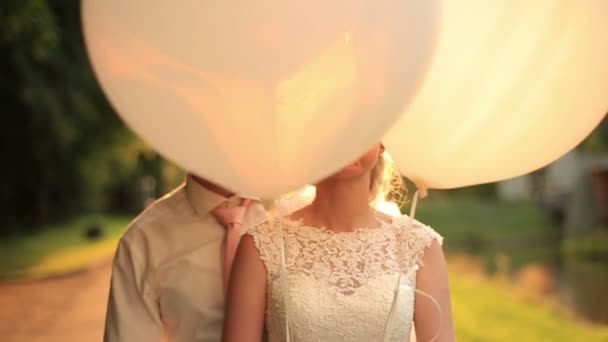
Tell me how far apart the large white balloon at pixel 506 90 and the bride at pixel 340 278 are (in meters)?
0.16

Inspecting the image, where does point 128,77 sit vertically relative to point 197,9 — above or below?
below

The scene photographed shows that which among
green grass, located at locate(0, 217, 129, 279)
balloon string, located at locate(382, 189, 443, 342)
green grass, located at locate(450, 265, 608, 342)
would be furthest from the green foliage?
balloon string, located at locate(382, 189, 443, 342)

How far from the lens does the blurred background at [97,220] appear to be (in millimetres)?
9906

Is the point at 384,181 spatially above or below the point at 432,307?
above

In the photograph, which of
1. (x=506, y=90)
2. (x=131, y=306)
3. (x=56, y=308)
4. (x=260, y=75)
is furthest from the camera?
(x=56, y=308)

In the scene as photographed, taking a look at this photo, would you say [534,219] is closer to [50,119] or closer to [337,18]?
[50,119]

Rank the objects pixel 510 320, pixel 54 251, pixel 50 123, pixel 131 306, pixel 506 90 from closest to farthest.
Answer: pixel 506 90 < pixel 131 306 < pixel 510 320 < pixel 50 123 < pixel 54 251

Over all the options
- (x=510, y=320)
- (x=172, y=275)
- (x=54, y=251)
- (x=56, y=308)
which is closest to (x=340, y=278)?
(x=172, y=275)

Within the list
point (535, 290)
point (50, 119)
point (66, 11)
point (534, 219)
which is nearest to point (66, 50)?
point (66, 11)

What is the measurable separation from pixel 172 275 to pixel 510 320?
27.4 feet

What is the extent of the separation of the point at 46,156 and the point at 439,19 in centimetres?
1602

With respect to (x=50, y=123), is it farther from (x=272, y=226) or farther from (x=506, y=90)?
(x=506, y=90)

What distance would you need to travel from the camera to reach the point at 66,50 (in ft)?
51.6

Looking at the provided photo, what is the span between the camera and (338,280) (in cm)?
213
